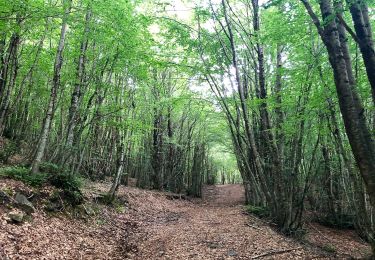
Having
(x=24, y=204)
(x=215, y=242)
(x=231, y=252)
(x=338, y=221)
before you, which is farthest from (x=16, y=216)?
(x=338, y=221)

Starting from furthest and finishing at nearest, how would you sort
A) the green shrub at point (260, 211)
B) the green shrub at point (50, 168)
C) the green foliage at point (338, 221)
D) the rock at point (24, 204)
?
the green foliage at point (338, 221) → the green shrub at point (260, 211) → the green shrub at point (50, 168) → the rock at point (24, 204)

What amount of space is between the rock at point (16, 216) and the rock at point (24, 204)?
0.40 metres

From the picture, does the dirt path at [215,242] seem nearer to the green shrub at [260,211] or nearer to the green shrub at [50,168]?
the green shrub at [260,211]

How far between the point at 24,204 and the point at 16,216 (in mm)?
699

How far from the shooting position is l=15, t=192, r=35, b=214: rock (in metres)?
7.26

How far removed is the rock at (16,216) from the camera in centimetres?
659

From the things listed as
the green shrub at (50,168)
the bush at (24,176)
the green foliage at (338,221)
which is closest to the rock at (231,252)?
the bush at (24,176)

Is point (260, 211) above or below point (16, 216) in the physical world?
below

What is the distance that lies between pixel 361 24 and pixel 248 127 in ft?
19.2

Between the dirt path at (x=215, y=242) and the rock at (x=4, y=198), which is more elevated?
the rock at (x=4, y=198)

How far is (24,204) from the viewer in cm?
733

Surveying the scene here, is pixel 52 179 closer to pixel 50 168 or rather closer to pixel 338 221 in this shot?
pixel 50 168

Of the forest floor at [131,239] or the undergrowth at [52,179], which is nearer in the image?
the forest floor at [131,239]

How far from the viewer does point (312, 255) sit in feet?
23.6
